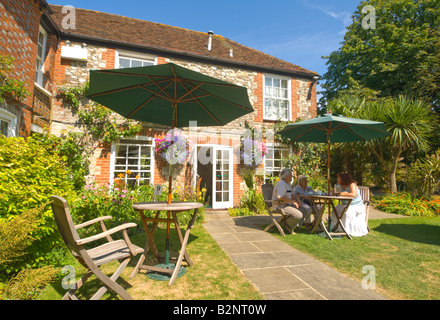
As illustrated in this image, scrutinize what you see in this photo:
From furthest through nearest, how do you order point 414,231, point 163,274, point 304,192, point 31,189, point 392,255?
point 304,192
point 414,231
point 392,255
point 163,274
point 31,189

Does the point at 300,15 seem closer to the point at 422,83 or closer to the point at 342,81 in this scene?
the point at 422,83

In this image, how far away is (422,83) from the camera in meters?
12.2

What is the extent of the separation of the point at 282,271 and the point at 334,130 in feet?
11.8

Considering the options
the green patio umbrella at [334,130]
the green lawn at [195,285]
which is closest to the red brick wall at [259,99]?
the green patio umbrella at [334,130]

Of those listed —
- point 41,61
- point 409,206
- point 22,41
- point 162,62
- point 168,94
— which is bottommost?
point 409,206

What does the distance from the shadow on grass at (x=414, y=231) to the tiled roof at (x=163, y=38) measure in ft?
21.2

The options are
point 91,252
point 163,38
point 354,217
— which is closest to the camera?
point 91,252

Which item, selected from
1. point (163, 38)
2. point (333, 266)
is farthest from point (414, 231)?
point (163, 38)

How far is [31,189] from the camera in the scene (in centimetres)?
272

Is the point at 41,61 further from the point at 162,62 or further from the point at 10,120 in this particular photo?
the point at 162,62

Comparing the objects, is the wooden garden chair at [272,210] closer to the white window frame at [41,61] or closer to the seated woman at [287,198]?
the seated woman at [287,198]

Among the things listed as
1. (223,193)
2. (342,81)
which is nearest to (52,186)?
(223,193)

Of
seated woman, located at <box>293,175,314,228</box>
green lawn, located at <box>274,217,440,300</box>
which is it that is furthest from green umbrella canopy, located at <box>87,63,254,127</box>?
seated woman, located at <box>293,175,314,228</box>

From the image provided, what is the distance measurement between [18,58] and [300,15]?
7248mm
